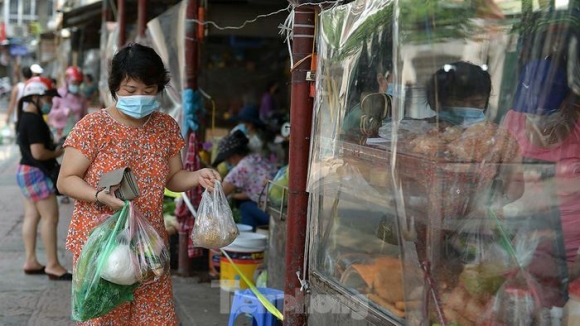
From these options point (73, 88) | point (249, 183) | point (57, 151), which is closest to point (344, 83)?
point (249, 183)

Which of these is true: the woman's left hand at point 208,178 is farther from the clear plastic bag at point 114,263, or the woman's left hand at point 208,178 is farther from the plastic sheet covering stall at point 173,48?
the plastic sheet covering stall at point 173,48

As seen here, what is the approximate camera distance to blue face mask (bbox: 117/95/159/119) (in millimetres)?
3453

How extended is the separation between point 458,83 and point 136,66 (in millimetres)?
1516

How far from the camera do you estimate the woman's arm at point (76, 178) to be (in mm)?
3375

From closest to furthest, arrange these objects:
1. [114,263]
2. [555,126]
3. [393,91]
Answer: [555,126], [393,91], [114,263]

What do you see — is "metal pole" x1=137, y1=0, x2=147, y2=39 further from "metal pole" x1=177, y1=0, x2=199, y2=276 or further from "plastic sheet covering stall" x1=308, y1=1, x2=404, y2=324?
"plastic sheet covering stall" x1=308, y1=1, x2=404, y2=324

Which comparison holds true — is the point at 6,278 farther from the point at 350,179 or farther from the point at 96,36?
the point at 96,36

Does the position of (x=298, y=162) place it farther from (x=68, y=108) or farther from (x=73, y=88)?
(x=73, y=88)

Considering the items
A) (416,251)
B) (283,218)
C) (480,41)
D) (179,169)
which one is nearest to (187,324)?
(283,218)

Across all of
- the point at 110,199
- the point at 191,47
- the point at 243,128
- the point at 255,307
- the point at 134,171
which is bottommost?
the point at 255,307

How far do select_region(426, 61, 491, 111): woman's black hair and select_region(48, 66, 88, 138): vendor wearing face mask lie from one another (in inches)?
367

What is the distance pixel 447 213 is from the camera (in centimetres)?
266

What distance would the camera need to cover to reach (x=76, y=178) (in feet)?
11.2

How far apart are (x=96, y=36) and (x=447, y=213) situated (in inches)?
595
